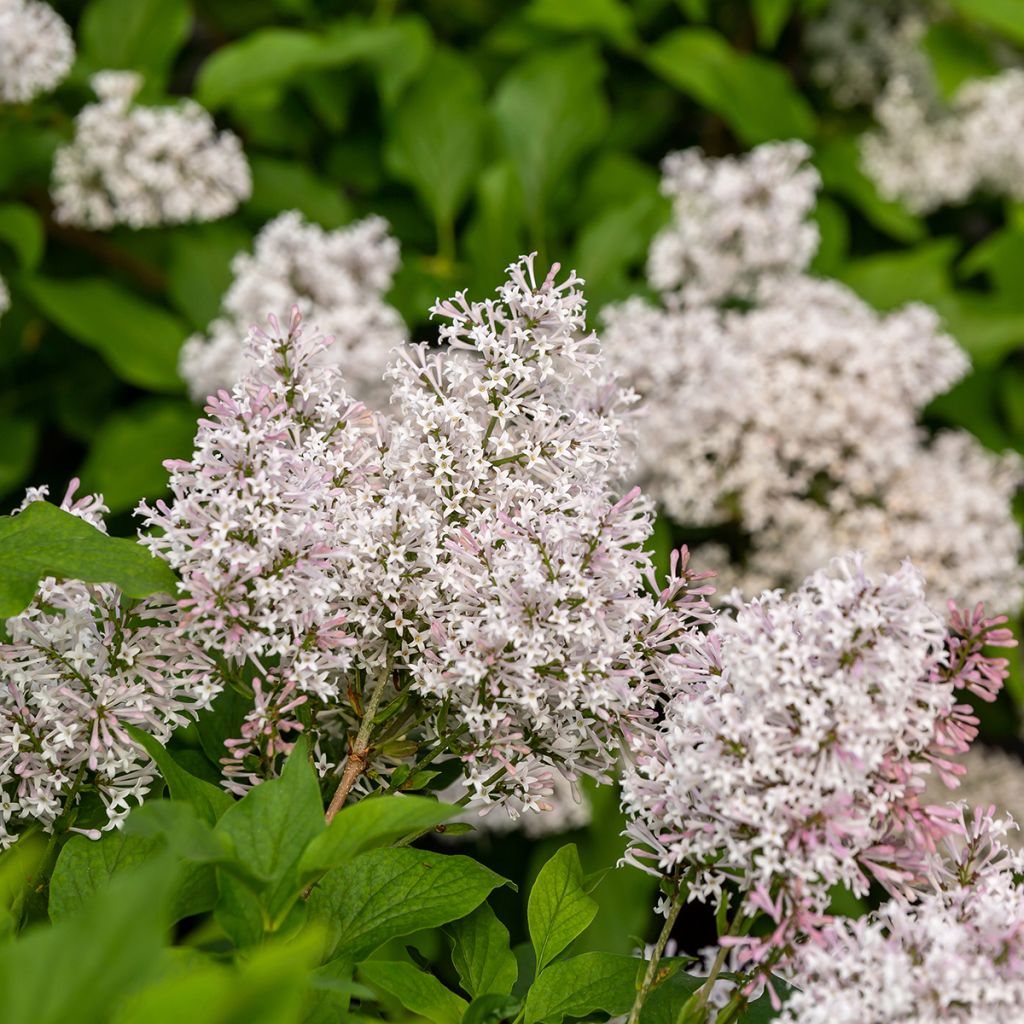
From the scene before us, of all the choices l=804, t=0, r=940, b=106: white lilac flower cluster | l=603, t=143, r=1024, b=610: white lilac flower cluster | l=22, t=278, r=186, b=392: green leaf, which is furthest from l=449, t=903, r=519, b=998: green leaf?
l=804, t=0, r=940, b=106: white lilac flower cluster

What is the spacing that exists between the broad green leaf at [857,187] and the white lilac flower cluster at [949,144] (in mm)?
38

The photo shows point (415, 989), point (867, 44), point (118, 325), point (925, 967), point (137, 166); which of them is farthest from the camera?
point (867, 44)

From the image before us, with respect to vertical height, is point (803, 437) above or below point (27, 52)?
Answer: below

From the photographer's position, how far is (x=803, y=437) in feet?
5.00

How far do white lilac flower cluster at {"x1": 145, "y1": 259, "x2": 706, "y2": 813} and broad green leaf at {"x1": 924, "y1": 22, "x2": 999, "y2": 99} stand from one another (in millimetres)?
1645

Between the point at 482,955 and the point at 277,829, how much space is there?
17cm

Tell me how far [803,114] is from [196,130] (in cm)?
100

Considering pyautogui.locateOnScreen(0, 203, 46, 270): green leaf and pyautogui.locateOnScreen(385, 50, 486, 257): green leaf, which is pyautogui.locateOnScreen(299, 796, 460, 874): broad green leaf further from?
pyautogui.locateOnScreen(385, 50, 486, 257): green leaf

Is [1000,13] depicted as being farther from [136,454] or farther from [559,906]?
[559,906]

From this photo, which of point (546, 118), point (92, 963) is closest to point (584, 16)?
point (546, 118)

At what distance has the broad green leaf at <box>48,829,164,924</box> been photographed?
2.05ft

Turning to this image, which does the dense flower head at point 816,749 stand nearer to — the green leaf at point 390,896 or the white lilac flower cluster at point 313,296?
the green leaf at point 390,896

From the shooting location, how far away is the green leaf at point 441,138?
1.92m

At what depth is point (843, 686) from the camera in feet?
1.87
